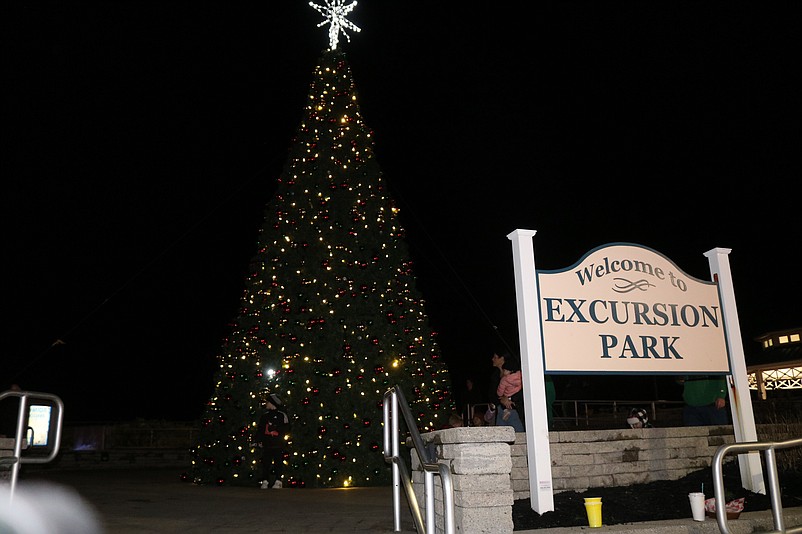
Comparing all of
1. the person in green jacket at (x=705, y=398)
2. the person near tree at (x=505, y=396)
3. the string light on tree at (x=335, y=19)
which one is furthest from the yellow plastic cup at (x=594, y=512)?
the string light on tree at (x=335, y=19)

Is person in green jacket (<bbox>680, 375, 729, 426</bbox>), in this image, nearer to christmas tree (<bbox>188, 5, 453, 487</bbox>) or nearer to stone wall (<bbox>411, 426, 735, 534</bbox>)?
stone wall (<bbox>411, 426, 735, 534</bbox>)

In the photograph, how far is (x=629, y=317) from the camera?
6.72 meters

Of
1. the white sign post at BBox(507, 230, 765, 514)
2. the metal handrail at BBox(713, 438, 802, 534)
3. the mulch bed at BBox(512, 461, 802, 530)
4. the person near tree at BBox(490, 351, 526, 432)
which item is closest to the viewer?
the metal handrail at BBox(713, 438, 802, 534)

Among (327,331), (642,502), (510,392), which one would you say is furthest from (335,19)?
(642,502)

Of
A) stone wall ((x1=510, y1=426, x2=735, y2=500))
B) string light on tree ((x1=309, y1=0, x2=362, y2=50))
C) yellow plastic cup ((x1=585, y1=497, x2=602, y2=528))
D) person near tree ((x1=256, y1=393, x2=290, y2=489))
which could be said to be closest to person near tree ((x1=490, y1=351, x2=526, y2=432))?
stone wall ((x1=510, y1=426, x2=735, y2=500))

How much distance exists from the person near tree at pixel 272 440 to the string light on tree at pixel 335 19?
7642 mm

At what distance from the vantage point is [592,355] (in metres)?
6.41

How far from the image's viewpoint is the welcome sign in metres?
6.36

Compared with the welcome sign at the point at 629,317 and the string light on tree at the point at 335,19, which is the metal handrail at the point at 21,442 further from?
the string light on tree at the point at 335,19

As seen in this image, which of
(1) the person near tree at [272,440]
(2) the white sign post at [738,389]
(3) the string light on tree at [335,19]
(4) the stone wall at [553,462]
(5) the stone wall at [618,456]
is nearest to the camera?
(4) the stone wall at [553,462]

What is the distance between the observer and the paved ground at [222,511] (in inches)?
213

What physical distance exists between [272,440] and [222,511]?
2.45 meters

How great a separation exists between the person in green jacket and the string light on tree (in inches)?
371

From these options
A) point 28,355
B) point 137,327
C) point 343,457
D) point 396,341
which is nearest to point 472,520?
point 343,457
